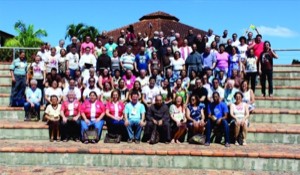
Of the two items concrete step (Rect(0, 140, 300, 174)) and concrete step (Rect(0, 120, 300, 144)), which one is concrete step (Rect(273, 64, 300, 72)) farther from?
concrete step (Rect(0, 140, 300, 174))

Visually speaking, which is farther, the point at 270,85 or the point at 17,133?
the point at 270,85

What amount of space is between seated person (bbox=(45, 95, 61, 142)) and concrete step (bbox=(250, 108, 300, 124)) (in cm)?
546

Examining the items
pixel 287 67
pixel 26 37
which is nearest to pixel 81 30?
pixel 26 37

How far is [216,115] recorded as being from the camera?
33.2 feet

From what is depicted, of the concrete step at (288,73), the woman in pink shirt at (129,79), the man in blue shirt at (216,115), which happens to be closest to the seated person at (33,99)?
the woman in pink shirt at (129,79)

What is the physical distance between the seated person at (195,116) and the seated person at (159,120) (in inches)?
22.0

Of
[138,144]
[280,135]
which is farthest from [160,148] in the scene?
[280,135]

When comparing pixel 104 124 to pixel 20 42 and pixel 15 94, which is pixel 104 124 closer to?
pixel 15 94

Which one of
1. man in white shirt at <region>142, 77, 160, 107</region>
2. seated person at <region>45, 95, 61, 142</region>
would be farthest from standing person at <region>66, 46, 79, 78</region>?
man in white shirt at <region>142, 77, 160, 107</region>

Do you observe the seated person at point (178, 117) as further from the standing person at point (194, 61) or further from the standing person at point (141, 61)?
the standing person at point (141, 61)

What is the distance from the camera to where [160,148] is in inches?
357

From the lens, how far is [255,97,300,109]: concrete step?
1295 centimetres

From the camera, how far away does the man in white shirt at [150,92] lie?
447 inches

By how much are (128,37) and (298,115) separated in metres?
6.84
